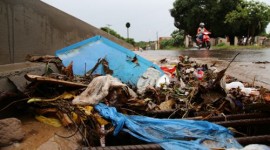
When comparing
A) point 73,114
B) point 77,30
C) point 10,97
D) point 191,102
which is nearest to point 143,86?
point 191,102

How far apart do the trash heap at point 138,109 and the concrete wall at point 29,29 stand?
2.70 ft

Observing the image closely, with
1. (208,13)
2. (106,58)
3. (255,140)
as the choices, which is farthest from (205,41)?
(255,140)

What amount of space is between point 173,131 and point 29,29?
2953mm

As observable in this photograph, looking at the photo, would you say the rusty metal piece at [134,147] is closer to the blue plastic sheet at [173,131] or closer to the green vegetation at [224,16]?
the blue plastic sheet at [173,131]

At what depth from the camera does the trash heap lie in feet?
7.54

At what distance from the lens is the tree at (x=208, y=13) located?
34.9m

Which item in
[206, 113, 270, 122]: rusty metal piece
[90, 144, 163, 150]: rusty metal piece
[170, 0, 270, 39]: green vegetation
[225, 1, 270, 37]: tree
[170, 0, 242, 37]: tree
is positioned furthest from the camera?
[170, 0, 242, 37]: tree

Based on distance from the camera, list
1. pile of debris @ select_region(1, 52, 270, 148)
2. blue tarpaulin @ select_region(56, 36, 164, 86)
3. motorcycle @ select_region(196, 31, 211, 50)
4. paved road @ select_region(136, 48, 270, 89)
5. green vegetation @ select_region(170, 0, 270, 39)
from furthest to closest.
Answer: green vegetation @ select_region(170, 0, 270, 39), motorcycle @ select_region(196, 31, 211, 50), paved road @ select_region(136, 48, 270, 89), blue tarpaulin @ select_region(56, 36, 164, 86), pile of debris @ select_region(1, 52, 270, 148)

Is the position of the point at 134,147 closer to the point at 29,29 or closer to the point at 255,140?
the point at 255,140

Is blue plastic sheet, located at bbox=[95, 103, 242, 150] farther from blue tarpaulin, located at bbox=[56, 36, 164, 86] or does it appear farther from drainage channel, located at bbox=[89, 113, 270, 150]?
blue tarpaulin, located at bbox=[56, 36, 164, 86]

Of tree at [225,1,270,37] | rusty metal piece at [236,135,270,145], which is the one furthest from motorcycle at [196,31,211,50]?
rusty metal piece at [236,135,270,145]

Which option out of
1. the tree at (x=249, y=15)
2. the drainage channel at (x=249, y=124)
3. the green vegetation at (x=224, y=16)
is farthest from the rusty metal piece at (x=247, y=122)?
the tree at (x=249, y=15)

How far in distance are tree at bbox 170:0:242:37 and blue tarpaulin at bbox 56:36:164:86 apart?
1262 inches

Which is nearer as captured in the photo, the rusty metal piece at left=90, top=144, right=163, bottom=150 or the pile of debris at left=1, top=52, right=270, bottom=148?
the rusty metal piece at left=90, top=144, right=163, bottom=150
